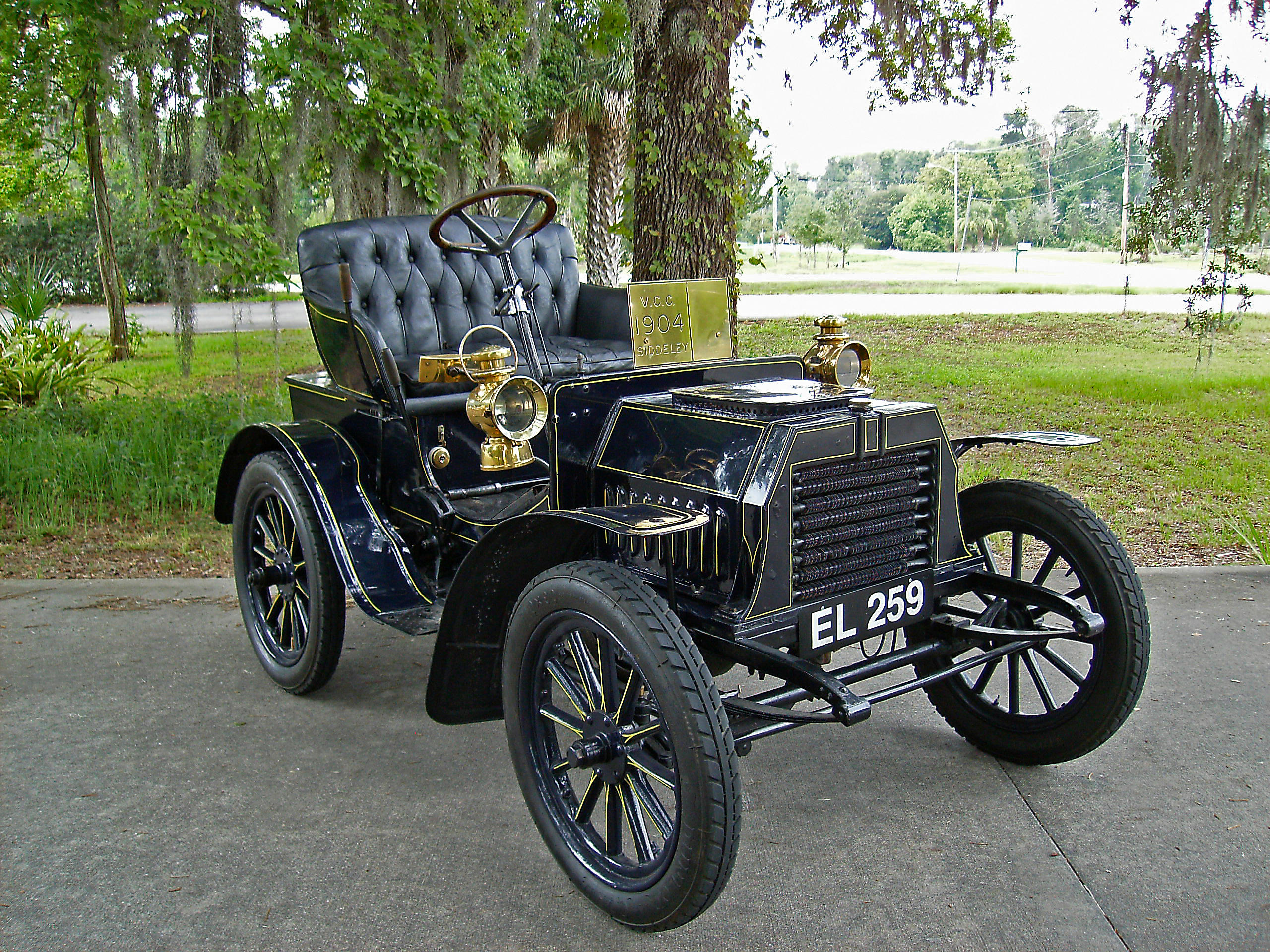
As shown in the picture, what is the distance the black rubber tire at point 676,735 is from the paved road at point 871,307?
40.0ft

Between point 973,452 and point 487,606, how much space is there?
194 inches

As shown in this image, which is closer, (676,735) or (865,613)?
(676,735)

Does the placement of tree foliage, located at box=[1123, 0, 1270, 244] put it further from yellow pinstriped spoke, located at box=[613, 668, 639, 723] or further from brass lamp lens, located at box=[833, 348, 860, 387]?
yellow pinstriped spoke, located at box=[613, 668, 639, 723]

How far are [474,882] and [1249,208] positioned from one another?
20.2 feet

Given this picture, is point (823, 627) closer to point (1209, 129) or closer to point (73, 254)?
point (1209, 129)

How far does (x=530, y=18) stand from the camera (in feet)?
18.4

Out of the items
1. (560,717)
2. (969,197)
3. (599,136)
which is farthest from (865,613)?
(969,197)

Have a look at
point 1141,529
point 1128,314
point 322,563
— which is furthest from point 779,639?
point 1128,314

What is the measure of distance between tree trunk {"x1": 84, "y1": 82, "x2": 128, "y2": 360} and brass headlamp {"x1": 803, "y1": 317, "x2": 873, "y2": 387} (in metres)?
5.00

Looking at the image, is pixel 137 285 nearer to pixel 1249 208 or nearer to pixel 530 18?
pixel 530 18

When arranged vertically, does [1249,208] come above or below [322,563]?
above

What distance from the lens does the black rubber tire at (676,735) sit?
1695 mm

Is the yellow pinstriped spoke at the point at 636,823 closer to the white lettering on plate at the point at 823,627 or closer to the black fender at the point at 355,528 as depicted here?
the white lettering on plate at the point at 823,627

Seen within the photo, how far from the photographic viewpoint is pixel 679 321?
265 cm
